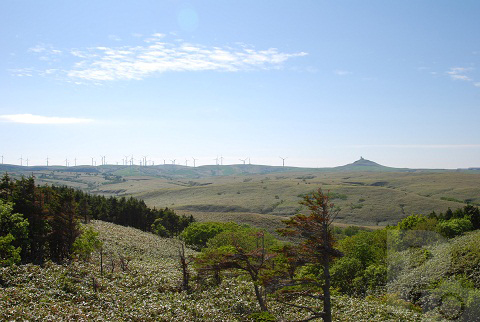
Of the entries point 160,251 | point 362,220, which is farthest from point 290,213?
point 160,251

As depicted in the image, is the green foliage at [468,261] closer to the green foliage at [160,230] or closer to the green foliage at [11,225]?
the green foliage at [11,225]

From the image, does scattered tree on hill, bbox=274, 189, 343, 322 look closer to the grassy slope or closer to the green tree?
the grassy slope

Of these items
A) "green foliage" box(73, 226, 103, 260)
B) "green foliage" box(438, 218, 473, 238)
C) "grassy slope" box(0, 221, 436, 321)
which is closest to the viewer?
"grassy slope" box(0, 221, 436, 321)

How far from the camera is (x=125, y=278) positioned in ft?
108

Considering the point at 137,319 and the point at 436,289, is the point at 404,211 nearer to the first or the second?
the point at 436,289

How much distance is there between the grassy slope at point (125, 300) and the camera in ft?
76.2

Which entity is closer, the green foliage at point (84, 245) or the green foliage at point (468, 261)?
the green foliage at point (468, 261)

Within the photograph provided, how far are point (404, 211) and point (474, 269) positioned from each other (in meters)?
111

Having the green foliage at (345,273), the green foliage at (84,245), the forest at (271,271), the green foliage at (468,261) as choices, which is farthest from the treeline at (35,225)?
the green foliage at (468,261)

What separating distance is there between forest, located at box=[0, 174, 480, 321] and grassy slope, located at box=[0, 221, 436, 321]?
4.2 inches

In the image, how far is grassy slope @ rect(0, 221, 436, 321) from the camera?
23.2 m

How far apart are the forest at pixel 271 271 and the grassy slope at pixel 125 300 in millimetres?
106

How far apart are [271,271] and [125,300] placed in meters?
12.5

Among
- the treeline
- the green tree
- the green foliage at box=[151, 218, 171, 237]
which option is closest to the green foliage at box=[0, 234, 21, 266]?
the treeline
